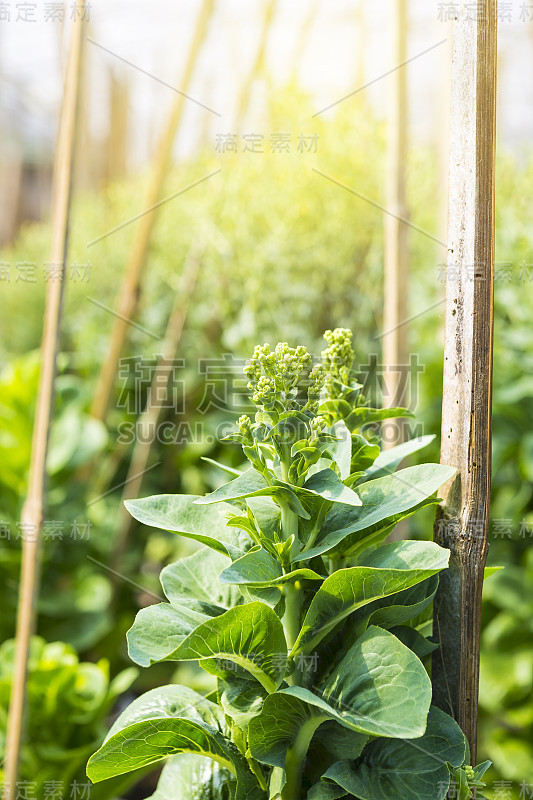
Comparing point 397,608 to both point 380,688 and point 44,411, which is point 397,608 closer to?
point 380,688

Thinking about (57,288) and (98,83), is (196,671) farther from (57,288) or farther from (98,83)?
(98,83)

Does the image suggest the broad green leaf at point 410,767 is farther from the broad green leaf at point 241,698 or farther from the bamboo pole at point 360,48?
the bamboo pole at point 360,48

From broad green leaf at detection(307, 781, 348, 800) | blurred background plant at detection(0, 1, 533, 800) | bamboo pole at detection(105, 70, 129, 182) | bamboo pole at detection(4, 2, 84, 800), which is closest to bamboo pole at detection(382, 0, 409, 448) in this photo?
blurred background plant at detection(0, 1, 533, 800)

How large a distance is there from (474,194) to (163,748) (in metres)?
0.27

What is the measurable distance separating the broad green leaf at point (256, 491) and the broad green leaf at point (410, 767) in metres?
0.10

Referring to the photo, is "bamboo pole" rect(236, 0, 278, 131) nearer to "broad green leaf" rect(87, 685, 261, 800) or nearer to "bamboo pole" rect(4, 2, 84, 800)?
"bamboo pole" rect(4, 2, 84, 800)

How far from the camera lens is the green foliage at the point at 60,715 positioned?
69 centimetres

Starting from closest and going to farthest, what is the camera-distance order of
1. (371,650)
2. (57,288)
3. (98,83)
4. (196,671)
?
(371,650)
(57,288)
(196,671)
(98,83)

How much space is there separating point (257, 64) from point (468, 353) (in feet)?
2.39

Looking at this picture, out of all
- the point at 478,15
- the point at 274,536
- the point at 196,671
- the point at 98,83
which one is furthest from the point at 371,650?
the point at 98,83

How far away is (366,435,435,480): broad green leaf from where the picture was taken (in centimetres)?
33

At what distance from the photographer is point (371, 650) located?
0.27 metres

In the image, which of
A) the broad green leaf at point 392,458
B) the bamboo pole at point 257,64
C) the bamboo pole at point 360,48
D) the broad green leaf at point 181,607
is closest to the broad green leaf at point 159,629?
the broad green leaf at point 181,607

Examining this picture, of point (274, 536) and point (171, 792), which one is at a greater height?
point (274, 536)
